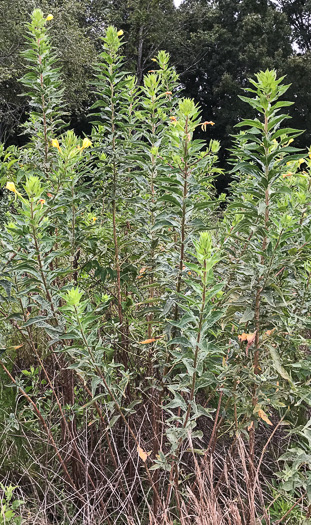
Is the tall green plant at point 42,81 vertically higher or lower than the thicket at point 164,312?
higher

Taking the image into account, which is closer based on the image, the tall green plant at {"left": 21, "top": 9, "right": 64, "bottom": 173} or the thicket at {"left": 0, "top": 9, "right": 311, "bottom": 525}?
the thicket at {"left": 0, "top": 9, "right": 311, "bottom": 525}

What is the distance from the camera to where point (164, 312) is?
5.85ft

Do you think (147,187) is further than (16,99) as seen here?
No

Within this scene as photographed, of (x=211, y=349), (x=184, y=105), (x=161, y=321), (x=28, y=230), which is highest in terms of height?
(x=184, y=105)

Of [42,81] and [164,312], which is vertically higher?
[42,81]

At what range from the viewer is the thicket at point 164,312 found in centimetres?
167

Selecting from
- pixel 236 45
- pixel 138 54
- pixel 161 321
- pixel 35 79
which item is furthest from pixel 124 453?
pixel 236 45

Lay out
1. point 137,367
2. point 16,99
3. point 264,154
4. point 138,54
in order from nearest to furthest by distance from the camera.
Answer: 1. point 264,154
2. point 137,367
3. point 16,99
4. point 138,54

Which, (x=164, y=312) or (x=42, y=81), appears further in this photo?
(x=42, y=81)

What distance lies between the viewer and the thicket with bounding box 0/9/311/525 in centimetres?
167

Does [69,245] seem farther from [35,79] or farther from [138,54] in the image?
[138,54]

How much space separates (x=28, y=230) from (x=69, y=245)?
0.63 metres

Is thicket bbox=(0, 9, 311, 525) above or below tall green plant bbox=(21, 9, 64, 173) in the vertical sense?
below

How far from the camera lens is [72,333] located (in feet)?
5.52
